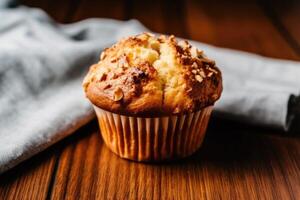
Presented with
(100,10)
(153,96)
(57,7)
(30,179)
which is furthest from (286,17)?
(30,179)

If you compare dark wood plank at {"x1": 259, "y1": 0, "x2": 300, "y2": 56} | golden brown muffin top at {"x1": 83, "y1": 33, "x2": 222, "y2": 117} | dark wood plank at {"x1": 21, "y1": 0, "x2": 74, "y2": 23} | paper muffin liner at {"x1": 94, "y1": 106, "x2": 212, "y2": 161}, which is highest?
golden brown muffin top at {"x1": 83, "y1": 33, "x2": 222, "y2": 117}

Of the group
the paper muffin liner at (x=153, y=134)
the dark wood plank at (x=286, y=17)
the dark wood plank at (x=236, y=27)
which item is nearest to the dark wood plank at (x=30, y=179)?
the paper muffin liner at (x=153, y=134)

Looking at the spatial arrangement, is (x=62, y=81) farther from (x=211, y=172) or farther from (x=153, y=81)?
(x=211, y=172)

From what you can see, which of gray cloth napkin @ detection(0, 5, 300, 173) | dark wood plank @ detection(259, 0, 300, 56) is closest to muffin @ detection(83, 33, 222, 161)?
gray cloth napkin @ detection(0, 5, 300, 173)

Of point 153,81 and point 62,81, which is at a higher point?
point 153,81

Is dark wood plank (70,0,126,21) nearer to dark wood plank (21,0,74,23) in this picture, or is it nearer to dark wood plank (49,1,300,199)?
dark wood plank (21,0,74,23)

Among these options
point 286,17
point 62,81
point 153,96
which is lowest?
point 286,17

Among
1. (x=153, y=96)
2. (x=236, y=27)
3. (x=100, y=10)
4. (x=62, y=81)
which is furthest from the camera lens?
(x=100, y=10)
